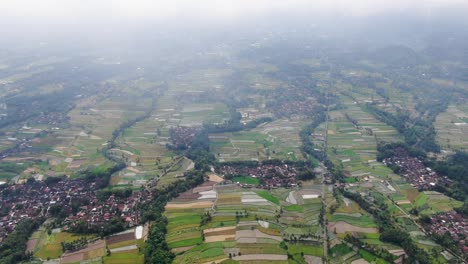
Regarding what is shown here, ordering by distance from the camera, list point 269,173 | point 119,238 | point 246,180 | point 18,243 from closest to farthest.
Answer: point 18,243 → point 119,238 → point 246,180 → point 269,173

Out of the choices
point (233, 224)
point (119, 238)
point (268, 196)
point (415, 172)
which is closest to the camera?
point (119, 238)

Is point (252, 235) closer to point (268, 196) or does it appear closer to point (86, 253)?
point (268, 196)

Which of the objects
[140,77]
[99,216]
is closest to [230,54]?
[140,77]

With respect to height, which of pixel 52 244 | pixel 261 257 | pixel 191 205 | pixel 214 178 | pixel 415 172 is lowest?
pixel 52 244

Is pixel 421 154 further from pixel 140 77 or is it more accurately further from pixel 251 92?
pixel 140 77

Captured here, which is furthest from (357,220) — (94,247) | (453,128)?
(453,128)

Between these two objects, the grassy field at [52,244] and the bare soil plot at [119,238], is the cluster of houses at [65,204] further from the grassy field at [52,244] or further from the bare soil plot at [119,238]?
the grassy field at [52,244]

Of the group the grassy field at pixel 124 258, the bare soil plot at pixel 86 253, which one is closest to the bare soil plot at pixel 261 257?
the grassy field at pixel 124 258
